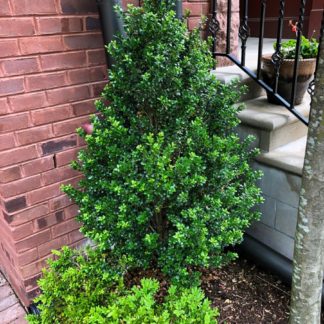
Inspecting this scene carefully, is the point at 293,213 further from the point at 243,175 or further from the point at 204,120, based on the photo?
the point at 204,120

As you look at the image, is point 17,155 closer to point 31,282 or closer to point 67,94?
point 67,94

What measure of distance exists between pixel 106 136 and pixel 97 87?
26.2 inches

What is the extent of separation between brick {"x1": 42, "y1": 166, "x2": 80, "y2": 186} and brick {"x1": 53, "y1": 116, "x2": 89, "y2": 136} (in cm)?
22

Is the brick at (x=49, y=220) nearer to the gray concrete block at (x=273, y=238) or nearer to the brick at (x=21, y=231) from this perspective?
the brick at (x=21, y=231)

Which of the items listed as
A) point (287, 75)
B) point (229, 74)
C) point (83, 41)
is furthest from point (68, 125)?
point (287, 75)

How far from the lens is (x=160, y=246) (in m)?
1.73

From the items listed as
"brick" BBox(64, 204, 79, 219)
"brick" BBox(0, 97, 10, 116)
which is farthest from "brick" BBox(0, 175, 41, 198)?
"brick" BBox(0, 97, 10, 116)

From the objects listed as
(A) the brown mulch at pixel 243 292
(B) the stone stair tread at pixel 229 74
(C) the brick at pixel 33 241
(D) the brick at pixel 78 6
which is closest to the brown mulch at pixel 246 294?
(A) the brown mulch at pixel 243 292

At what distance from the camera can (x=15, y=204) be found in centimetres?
203

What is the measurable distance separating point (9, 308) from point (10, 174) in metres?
0.98

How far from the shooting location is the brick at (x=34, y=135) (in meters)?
1.95

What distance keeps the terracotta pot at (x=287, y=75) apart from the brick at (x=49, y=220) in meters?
1.54

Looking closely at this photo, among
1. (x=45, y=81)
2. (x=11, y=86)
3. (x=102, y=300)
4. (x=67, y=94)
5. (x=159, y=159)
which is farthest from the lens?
(x=67, y=94)

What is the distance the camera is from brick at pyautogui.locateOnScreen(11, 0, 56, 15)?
5.79 ft
